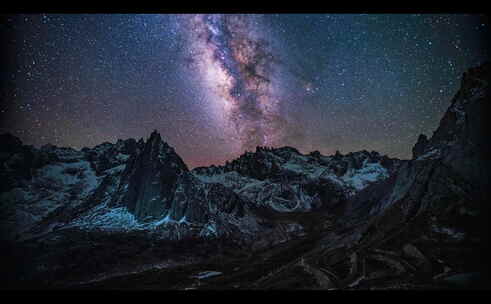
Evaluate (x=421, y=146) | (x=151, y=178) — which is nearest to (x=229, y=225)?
(x=151, y=178)

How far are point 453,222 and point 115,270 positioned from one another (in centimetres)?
6988

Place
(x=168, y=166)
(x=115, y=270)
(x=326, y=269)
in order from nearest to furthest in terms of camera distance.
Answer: (x=326, y=269) → (x=115, y=270) → (x=168, y=166)

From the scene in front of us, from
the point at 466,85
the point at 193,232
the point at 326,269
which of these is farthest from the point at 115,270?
the point at 466,85

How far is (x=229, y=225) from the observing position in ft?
385

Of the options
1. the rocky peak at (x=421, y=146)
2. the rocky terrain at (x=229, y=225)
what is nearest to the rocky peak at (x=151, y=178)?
the rocky terrain at (x=229, y=225)

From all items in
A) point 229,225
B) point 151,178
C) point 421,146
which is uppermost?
point 151,178

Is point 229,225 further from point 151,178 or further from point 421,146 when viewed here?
point 421,146

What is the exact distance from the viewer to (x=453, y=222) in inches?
1276

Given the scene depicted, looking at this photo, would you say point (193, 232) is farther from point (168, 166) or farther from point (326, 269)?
point (326, 269)

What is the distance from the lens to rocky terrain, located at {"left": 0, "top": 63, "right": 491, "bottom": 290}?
30469mm

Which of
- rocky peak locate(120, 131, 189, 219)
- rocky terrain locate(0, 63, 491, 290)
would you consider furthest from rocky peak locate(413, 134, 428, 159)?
rocky peak locate(120, 131, 189, 219)

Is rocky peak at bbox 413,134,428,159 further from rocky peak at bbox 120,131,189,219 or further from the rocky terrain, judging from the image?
rocky peak at bbox 120,131,189,219

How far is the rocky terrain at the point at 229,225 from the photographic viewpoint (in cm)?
3047
